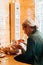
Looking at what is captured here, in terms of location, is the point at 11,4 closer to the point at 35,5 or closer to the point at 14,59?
the point at 35,5

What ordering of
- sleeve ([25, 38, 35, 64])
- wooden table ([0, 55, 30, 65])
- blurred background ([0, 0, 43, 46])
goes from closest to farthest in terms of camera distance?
1. sleeve ([25, 38, 35, 64])
2. wooden table ([0, 55, 30, 65])
3. blurred background ([0, 0, 43, 46])

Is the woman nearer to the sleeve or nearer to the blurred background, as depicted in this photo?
the sleeve

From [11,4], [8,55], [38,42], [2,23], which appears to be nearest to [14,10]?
[11,4]

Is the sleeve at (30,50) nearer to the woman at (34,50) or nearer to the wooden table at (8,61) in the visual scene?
the woman at (34,50)

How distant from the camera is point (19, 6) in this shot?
12.1 ft

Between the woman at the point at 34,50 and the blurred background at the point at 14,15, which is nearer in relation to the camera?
the woman at the point at 34,50

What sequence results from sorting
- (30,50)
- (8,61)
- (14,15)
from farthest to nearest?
(14,15), (8,61), (30,50)

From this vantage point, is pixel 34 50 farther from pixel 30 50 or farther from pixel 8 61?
pixel 8 61

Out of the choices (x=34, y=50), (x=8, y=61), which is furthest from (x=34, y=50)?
(x=8, y=61)

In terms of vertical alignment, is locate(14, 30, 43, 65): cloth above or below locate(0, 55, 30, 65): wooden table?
above

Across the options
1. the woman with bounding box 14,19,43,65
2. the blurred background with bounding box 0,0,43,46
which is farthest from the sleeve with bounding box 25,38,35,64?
the blurred background with bounding box 0,0,43,46

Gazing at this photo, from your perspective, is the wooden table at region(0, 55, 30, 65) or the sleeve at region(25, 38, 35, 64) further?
the wooden table at region(0, 55, 30, 65)

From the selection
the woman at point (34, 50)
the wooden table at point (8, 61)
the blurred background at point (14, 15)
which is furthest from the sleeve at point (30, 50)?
the blurred background at point (14, 15)

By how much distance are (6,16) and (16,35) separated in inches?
17.3
